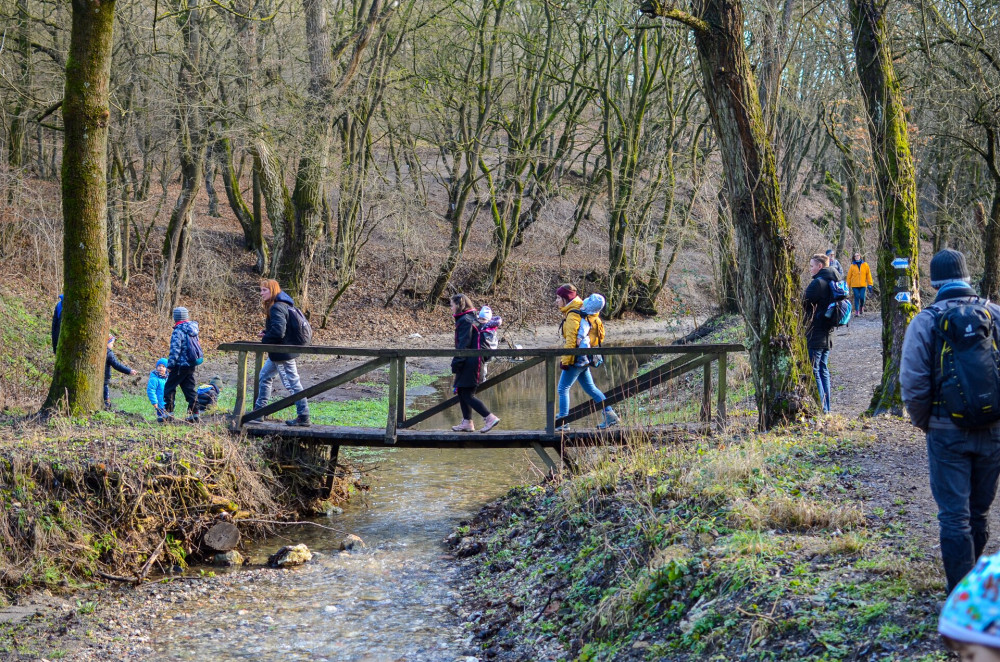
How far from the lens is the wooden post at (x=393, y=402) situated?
9320 mm

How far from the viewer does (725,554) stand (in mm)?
5504

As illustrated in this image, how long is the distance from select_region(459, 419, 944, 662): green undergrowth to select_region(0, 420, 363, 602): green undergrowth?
267 centimetres

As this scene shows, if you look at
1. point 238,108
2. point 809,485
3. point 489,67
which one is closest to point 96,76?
point 809,485

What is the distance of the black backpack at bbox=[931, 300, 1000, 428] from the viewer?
413 cm

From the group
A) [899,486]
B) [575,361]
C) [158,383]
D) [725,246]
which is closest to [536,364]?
[575,361]

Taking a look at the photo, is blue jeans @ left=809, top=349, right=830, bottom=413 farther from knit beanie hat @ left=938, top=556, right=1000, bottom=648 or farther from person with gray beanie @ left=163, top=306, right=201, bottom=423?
knit beanie hat @ left=938, top=556, right=1000, bottom=648

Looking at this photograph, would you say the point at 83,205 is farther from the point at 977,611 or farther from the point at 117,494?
the point at 977,611

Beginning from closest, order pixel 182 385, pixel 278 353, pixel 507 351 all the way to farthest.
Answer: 1. pixel 507 351
2. pixel 278 353
3. pixel 182 385

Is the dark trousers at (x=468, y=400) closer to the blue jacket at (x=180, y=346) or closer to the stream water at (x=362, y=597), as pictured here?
the stream water at (x=362, y=597)

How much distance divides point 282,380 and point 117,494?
8.44 feet

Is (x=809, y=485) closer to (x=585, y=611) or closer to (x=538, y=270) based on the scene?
(x=585, y=611)

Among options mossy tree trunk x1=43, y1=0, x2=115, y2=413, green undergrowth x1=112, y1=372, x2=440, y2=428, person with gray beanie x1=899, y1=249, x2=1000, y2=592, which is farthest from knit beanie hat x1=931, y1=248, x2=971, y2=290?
green undergrowth x1=112, y1=372, x2=440, y2=428

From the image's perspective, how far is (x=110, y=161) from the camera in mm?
21641

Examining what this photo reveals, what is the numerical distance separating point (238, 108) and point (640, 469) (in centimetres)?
1572
